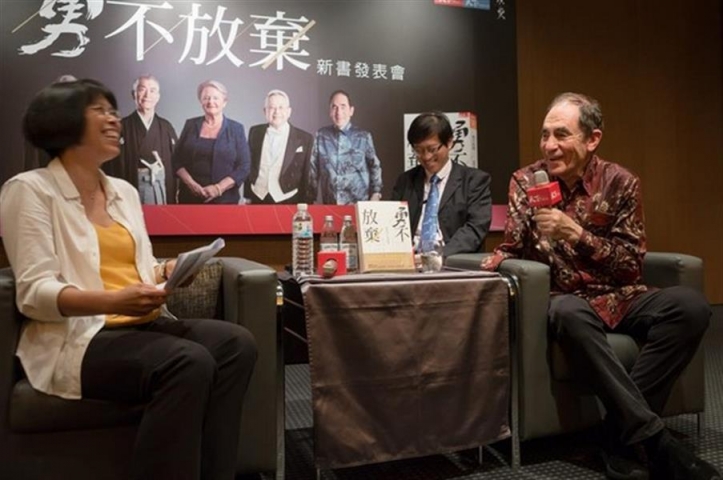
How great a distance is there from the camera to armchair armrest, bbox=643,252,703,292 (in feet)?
6.92

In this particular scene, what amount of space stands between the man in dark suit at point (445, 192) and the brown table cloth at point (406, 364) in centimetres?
68

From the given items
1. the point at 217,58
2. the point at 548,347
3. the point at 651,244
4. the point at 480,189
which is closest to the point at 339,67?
the point at 217,58

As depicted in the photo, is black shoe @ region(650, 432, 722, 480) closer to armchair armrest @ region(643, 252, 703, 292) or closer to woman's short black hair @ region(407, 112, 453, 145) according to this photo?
armchair armrest @ region(643, 252, 703, 292)

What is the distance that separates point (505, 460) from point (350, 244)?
884 mm

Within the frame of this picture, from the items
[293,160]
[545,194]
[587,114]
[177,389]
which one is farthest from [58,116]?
[293,160]

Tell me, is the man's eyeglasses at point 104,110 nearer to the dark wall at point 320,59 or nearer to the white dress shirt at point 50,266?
the white dress shirt at point 50,266

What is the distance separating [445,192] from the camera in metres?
2.64

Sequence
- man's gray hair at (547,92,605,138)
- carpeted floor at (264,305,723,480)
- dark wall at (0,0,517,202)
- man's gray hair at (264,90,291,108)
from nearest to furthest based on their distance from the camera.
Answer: carpeted floor at (264,305,723,480) < man's gray hair at (547,92,605,138) < dark wall at (0,0,517,202) < man's gray hair at (264,90,291,108)

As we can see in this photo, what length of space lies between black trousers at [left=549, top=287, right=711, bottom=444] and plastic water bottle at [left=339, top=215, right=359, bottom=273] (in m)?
0.66

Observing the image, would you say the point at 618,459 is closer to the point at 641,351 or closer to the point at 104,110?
the point at 641,351

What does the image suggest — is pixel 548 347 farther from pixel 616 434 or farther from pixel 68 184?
pixel 68 184

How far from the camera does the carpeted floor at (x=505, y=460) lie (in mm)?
1874

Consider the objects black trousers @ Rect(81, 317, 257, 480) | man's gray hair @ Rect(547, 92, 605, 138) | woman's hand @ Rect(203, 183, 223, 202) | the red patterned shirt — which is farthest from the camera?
woman's hand @ Rect(203, 183, 223, 202)

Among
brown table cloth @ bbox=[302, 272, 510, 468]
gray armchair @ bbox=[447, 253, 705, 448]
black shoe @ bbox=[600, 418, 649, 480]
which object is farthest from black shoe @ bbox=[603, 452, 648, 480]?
brown table cloth @ bbox=[302, 272, 510, 468]
